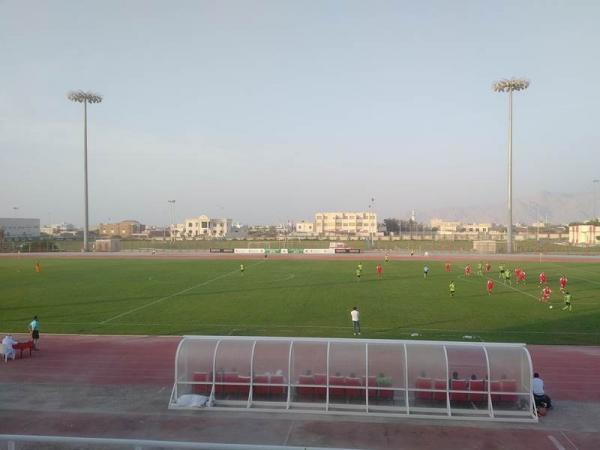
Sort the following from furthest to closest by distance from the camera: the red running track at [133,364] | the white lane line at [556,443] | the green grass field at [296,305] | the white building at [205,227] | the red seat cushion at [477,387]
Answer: the white building at [205,227] → the green grass field at [296,305] → the red running track at [133,364] → the red seat cushion at [477,387] → the white lane line at [556,443]

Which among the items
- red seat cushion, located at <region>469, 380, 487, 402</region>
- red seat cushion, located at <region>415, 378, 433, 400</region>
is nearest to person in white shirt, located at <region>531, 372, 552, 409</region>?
red seat cushion, located at <region>469, 380, 487, 402</region>

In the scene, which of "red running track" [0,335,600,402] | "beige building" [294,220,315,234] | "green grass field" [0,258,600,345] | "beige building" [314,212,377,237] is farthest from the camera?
"beige building" [294,220,315,234]

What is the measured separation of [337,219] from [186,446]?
154391mm

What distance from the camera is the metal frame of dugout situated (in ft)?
35.9

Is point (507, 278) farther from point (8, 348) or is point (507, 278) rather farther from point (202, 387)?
point (8, 348)

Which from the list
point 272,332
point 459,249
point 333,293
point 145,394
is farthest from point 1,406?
point 459,249

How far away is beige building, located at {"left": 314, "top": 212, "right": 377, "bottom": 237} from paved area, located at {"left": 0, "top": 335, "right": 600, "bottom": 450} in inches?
5207

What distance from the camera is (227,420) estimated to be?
35.0 feet

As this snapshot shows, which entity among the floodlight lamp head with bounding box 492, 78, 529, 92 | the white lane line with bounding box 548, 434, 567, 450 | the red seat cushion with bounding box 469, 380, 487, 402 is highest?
the floodlight lamp head with bounding box 492, 78, 529, 92

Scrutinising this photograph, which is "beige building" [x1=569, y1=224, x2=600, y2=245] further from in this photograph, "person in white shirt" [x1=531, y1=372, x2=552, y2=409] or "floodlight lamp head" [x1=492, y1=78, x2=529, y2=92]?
"person in white shirt" [x1=531, y1=372, x2=552, y2=409]

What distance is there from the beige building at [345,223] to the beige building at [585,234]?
55.7 meters

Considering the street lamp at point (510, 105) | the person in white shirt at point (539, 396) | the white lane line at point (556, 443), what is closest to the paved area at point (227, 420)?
the white lane line at point (556, 443)

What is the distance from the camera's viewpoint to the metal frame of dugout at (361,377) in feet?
35.9

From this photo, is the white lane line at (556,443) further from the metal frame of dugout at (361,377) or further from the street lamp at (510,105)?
the street lamp at (510,105)
